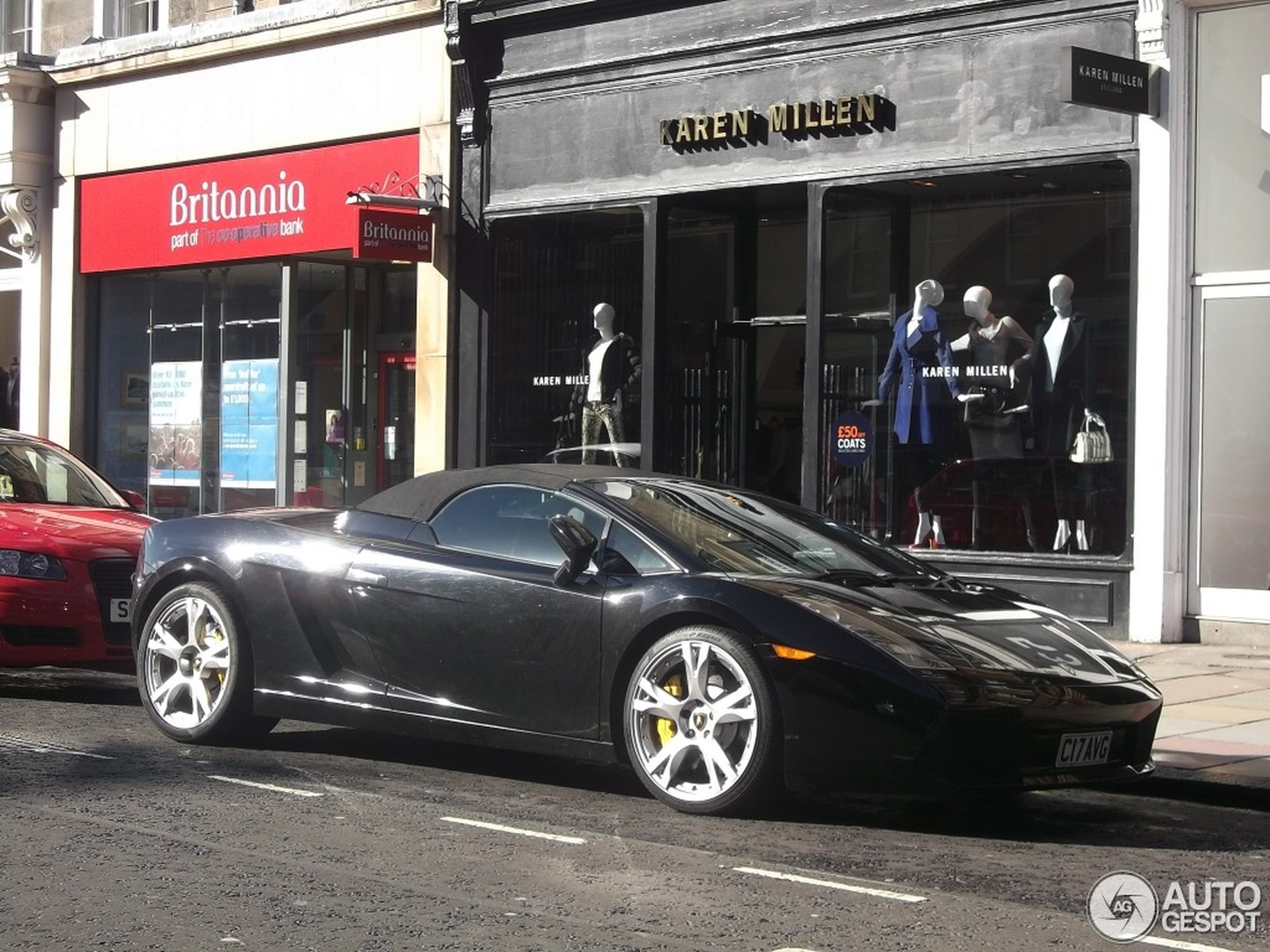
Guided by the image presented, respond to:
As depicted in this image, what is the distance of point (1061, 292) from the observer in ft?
45.7

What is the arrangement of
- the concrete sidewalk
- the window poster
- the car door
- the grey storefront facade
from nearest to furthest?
the car door < the concrete sidewalk < the grey storefront facade < the window poster

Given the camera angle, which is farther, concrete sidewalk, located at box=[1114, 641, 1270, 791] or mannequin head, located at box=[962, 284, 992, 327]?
mannequin head, located at box=[962, 284, 992, 327]

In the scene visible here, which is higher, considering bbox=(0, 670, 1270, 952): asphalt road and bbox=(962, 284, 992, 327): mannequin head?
bbox=(962, 284, 992, 327): mannequin head

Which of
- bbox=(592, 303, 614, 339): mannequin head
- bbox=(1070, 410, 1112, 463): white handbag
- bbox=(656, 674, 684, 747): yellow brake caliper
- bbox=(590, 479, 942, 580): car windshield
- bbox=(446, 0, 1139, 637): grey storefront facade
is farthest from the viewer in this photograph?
bbox=(592, 303, 614, 339): mannequin head

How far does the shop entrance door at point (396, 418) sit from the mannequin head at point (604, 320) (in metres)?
2.94

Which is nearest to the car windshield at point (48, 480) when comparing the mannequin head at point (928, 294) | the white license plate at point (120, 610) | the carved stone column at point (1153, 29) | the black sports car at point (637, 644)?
the white license plate at point (120, 610)

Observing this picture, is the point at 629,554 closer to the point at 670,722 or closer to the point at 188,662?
the point at 670,722

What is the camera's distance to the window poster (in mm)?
21109

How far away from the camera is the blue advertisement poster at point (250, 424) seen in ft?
66.2

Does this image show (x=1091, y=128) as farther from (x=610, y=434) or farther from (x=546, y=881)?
(x=546, y=881)

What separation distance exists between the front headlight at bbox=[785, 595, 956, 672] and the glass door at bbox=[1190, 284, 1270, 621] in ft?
23.0

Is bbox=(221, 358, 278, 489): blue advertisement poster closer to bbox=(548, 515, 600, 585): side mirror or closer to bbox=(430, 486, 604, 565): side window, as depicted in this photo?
bbox=(430, 486, 604, 565): side window

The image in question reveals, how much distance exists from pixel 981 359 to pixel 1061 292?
2.73 feet

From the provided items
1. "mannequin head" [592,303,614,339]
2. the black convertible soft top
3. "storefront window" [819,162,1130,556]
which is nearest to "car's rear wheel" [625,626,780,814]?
the black convertible soft top
